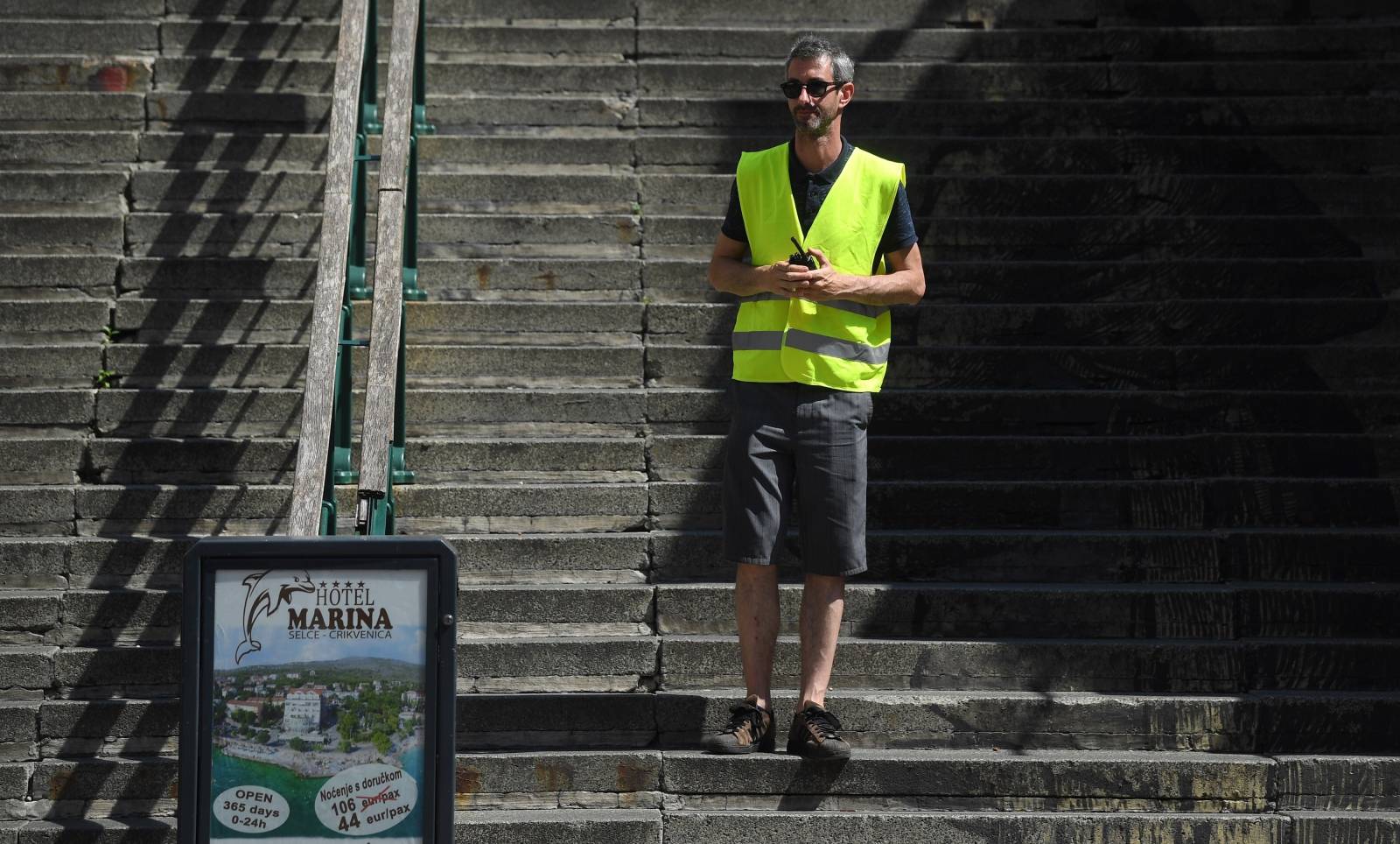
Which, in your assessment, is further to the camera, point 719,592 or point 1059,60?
point 1059,60

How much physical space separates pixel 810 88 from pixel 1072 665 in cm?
204

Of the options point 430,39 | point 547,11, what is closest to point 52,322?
point 430,39

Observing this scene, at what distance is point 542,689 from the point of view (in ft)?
19.1

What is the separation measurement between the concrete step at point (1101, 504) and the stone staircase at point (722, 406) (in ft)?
0.05

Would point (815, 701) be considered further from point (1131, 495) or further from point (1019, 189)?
point (1019, 189)

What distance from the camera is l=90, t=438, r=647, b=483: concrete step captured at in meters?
6.50

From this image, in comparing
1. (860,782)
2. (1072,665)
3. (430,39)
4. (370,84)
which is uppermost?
(430,39)

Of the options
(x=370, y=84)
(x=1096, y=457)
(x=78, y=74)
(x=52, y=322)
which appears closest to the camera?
(x=1096, y=457)

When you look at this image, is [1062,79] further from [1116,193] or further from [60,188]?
[60,188]

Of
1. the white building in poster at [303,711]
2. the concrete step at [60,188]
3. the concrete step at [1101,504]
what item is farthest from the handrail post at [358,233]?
the white building in poster at [303,711]

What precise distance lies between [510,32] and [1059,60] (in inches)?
103

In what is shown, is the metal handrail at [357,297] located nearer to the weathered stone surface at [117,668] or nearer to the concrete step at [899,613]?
the concrete step at [899,613]

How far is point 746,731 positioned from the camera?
208 inches

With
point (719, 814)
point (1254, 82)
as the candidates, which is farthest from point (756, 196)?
point (1254, 82)
